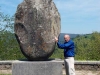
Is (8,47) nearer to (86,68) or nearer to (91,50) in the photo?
(91,50)

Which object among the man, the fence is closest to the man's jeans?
the man

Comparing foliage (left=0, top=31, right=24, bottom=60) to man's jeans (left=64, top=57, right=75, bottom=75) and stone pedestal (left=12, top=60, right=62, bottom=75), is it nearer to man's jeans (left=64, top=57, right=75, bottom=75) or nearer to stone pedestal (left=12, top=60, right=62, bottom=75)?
man's jeans (left=64, top=57, right=75, bottom=75)

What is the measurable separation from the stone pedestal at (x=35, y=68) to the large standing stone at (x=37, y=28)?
0.81ft

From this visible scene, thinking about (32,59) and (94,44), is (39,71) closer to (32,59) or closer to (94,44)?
(32,59)

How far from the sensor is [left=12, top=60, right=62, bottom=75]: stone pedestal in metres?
6.64

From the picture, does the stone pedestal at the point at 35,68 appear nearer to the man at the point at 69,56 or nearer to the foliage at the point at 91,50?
the man at the point at 69,56

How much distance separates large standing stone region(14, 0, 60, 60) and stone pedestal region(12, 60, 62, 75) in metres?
0.25

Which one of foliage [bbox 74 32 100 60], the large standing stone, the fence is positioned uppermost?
the large standing stone

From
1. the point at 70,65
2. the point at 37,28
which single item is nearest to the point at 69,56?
the point at 70,65

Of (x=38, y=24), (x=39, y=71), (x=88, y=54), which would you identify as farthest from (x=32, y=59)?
(x=88, y=54)

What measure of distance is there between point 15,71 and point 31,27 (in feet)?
3.90

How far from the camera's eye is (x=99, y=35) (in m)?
14.2

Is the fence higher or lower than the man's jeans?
lower

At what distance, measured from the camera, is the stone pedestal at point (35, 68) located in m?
6.64
